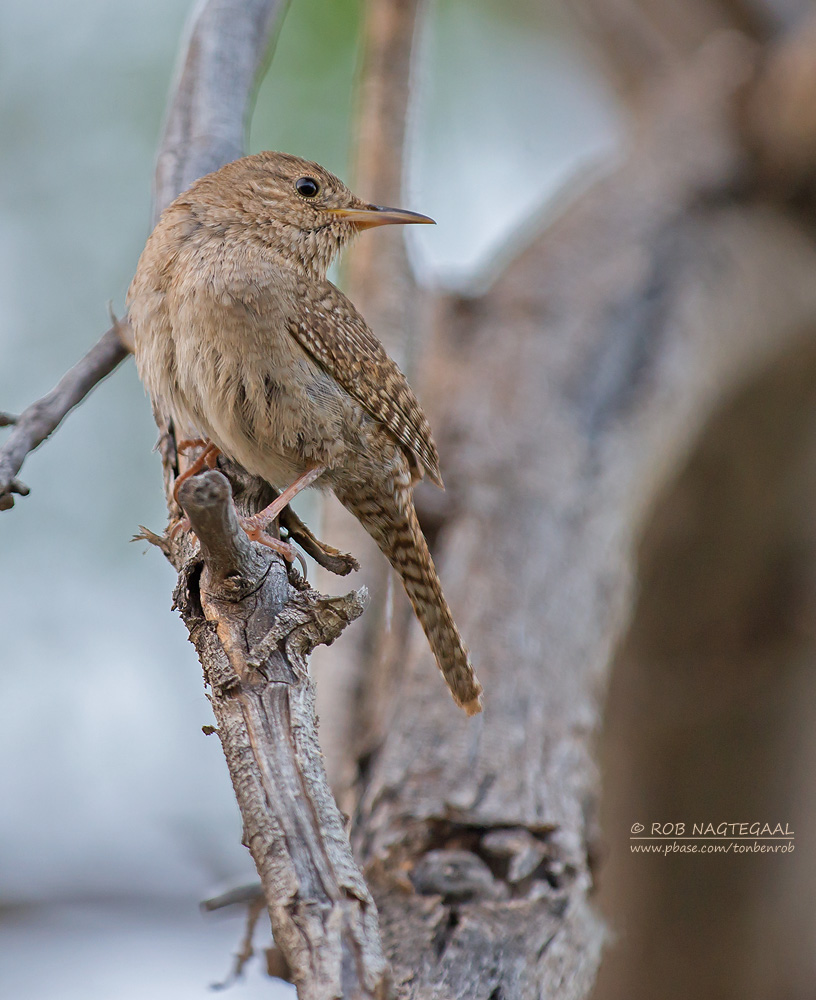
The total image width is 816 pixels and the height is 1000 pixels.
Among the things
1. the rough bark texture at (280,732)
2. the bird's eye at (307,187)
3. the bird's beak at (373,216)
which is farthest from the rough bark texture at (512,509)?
the bird's beak at (373,216)

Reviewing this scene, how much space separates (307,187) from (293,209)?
130mm

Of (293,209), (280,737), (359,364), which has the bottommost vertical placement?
(280,737)

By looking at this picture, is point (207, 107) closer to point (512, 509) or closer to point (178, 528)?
point (178, 528)

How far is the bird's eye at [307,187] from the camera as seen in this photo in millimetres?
3467

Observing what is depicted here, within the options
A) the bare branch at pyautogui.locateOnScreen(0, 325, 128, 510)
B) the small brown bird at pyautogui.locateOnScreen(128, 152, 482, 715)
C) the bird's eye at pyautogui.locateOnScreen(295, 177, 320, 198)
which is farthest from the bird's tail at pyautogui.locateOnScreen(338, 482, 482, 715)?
the bird's eye at pyautogui.locateOnScreen(295, 177, 320, 198)

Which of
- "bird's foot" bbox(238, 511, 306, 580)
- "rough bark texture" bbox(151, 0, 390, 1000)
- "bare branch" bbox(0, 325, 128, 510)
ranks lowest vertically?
"rough bark texture" bbox(151, 0, 390, 1000)

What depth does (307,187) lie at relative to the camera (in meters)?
3.48

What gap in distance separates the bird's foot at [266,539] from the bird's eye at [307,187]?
1447 millimetres

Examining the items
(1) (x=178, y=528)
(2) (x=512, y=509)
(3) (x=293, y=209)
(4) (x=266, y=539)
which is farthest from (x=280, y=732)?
(3) (x=293, y=209)

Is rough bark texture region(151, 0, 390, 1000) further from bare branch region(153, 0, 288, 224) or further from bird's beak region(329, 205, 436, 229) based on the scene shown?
bird's beak region(329, 205, 436, 229)

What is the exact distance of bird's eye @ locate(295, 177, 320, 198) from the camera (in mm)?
3467

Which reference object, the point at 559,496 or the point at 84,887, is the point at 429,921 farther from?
the point at 84,887

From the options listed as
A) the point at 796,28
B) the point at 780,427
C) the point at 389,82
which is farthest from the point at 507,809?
the point at 796,28

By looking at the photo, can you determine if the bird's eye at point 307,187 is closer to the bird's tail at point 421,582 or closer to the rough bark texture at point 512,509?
the rough bark texture at point 512,509
